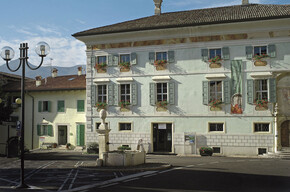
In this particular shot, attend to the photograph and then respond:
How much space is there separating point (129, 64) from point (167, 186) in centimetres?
1611

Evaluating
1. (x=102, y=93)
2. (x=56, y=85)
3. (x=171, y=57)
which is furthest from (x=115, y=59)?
(x=56, y=85)

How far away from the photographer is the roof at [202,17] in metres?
24.9

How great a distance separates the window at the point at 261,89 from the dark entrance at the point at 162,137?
6.91 m

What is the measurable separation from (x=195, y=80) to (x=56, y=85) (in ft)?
48.7

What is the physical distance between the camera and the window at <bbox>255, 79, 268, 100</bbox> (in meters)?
24.9

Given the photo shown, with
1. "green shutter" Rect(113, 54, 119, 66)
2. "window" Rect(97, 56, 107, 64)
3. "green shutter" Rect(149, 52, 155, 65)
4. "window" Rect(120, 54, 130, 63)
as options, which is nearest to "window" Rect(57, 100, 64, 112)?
"window" Rect(97, 56, 107, 64)

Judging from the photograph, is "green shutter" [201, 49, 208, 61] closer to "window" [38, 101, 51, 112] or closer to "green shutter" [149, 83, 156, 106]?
"green shutter" [149, 83, 156, 106]

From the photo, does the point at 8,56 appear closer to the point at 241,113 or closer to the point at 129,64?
the point at 129,64

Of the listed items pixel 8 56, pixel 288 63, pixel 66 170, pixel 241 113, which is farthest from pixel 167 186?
pixel 288 63

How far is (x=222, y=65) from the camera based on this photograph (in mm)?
25766

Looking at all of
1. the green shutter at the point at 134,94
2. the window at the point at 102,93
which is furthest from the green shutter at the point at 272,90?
the window at the point at 102,93

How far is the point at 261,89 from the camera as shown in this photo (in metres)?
25.0

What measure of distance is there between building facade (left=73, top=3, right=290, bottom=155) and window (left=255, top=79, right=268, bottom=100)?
13 millimetres

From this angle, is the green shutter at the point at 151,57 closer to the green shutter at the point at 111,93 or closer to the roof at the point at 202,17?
the roof at the point at 202,17
